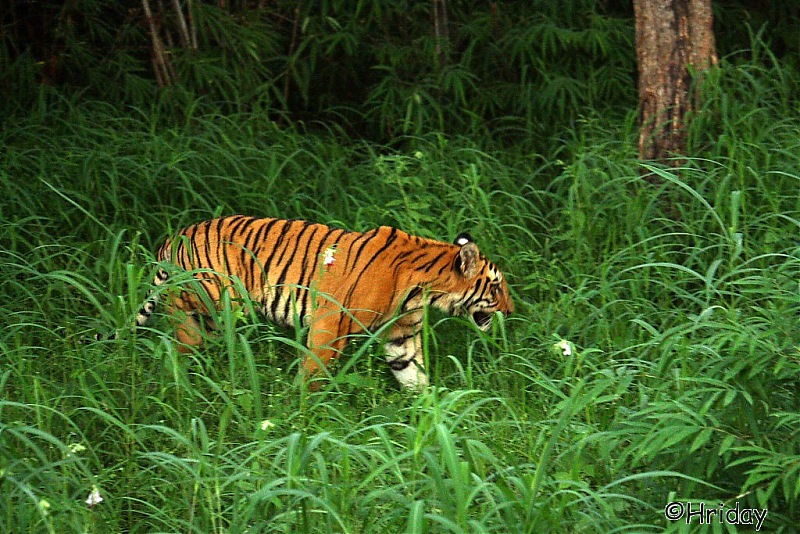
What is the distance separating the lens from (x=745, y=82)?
545 centimetres

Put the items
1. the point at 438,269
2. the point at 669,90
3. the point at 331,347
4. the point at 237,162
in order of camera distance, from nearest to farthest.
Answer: the point at 331,347 → the point at 438,269 → the point at 669,90 → the point at 237,162

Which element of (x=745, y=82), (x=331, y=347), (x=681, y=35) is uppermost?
(x=681, y=35)

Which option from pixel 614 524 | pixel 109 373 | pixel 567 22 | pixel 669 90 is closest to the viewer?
pixel 614 524

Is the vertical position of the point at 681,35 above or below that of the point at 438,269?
above

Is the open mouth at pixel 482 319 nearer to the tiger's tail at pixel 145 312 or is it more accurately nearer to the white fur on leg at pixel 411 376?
the white fur on leg at pixel 411 376

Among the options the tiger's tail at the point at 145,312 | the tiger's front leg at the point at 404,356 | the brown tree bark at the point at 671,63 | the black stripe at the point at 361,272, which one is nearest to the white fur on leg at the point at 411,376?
the tiger's front leg at the point at 404,356

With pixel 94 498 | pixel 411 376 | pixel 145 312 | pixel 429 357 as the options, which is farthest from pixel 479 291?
pixel 94 498

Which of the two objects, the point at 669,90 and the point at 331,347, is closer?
the point at 331,347

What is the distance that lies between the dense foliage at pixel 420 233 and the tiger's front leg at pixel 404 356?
0.32 feet

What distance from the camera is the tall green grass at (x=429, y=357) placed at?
9.25ft

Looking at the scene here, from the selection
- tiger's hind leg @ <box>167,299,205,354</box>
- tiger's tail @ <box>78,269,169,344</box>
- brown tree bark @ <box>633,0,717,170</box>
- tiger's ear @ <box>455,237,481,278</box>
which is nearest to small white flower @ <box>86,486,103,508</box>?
tiger's hind leg @ <box>167,299,205,354</box>

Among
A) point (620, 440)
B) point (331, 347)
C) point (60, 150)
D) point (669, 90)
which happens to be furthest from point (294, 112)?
point (620, 440)

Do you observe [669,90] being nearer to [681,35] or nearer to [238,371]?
[681,35]

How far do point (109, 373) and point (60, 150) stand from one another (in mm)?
2521
